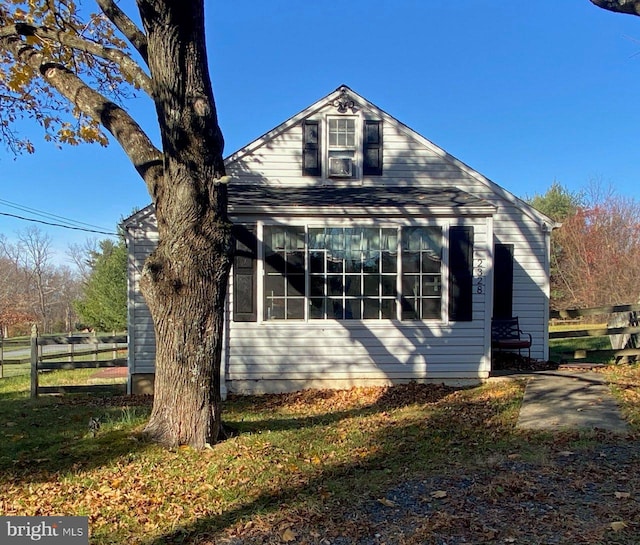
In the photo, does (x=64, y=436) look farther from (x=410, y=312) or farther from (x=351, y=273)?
(x=410, y=312)

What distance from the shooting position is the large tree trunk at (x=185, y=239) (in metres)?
4.96

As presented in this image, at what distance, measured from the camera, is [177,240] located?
5008mm

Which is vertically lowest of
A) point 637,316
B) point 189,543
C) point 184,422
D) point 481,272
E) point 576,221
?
point 189,543

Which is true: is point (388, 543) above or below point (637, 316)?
below

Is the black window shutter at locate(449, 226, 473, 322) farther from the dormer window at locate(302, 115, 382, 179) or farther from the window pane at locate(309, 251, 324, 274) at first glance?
the dormer window at locate(302, 115, 382, 179)

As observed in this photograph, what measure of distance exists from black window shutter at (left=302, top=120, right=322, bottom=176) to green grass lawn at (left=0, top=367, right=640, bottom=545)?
526 centimetres

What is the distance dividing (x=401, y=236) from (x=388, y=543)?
6010 millimetres

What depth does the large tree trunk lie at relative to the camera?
16.3 feet

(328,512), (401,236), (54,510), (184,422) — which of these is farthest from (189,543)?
(401,236)

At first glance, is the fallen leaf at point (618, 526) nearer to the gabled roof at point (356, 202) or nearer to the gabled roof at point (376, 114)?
the gabled roof at point (356, 202)

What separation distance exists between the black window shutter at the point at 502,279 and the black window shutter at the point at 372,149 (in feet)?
10.8

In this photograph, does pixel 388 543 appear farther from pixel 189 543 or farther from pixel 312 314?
pixel 312 314

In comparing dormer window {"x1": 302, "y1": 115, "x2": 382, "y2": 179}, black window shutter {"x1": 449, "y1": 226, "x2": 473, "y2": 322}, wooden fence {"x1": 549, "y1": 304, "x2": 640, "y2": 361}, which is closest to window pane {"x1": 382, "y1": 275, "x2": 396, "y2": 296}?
black window shutter {"x1": 449, "y1": 226, "x2": 473, "y2": 322}

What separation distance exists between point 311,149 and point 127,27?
18.6 feet
